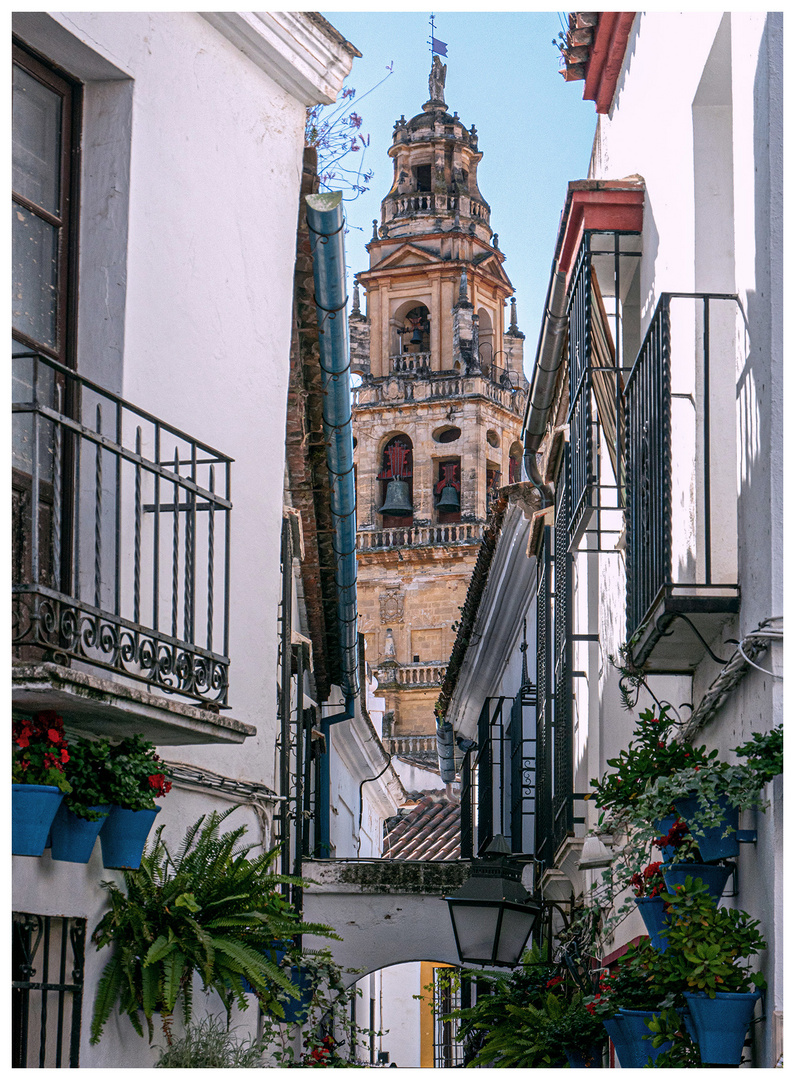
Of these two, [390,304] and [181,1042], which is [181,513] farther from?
[390,304]

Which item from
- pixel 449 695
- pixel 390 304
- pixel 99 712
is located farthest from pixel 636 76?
pixel 390 304

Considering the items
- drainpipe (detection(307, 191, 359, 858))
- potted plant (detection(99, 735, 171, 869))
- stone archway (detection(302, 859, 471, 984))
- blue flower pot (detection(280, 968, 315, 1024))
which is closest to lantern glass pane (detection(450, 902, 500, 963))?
blue flower pot (detection(280, 968, 315, 1024))

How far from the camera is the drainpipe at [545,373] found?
9.40 meters

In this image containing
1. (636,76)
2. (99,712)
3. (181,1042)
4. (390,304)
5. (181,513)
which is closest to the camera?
(99,712)

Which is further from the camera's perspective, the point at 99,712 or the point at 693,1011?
the point at 99,712

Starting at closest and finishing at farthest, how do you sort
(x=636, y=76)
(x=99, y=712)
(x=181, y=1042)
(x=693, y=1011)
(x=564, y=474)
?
(x=693, y=1011)
(x=99, y=712)
(x=181, y=1042)
(x=636, y=76)
(x=564, y=474)

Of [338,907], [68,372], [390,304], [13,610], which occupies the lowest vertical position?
[338,907]

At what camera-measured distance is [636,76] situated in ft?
26.7

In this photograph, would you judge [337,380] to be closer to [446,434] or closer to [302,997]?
[302,997]

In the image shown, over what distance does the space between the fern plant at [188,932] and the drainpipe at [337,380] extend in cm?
379

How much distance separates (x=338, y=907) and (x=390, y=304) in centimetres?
4455

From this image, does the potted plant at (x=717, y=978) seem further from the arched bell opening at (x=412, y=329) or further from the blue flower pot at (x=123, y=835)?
the arched bell opening at (x=412, y=329)

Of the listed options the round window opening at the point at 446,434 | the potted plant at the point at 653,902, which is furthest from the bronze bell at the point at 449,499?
the potted plant at the point at 653,902

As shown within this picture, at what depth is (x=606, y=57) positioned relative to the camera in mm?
8930
